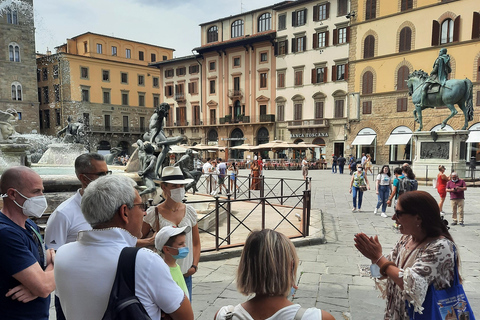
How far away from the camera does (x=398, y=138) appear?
29594 mm

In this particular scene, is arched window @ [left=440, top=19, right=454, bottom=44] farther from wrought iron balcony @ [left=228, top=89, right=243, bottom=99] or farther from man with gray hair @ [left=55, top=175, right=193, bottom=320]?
man with gray hair @ [left=55, top=175, right=193, bottom=320]

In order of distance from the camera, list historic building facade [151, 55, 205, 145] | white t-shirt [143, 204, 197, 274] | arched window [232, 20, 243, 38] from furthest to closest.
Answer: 1. historic building facade [151, 55, 205, 145]
2. arched window [232, 20, 243, 38]
3. white t-shirt [143, 204, 197, 274]

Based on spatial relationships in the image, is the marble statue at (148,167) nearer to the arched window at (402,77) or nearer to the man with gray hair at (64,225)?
the man with gray hair at (64,225)

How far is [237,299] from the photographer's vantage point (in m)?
3.86

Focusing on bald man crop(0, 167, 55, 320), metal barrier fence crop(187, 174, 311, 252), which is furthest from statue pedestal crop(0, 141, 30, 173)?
bald man crop(0, 167, 55, 320)

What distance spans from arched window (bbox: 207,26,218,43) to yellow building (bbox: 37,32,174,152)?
983cm

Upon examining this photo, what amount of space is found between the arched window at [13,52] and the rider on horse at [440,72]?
3764 cm

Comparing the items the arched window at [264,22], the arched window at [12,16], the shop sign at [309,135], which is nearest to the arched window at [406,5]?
the shop sign at [309,135]

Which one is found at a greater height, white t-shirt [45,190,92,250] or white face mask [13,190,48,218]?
white face mask [13,190,48,218]

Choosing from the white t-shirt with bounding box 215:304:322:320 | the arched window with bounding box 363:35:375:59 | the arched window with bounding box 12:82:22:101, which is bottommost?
the white t-shirt with bounding box 215:304:322:320

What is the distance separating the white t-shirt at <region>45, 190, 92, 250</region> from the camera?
7.27ft

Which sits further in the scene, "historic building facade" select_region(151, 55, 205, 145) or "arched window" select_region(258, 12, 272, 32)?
"historic building facade" select_region(151, 55, 205, 145)

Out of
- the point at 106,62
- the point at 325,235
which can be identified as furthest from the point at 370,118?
the point at 106,62

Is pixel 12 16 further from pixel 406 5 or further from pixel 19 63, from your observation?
pixel 406 5
